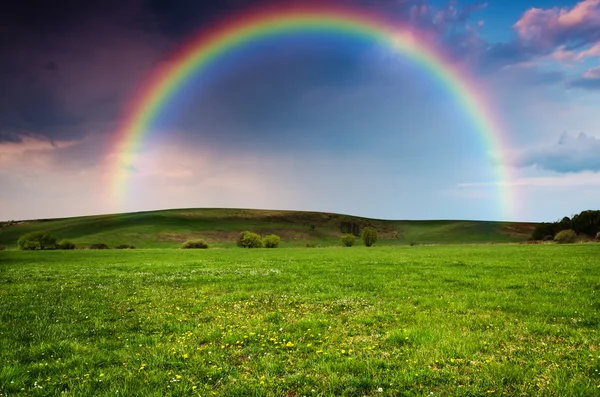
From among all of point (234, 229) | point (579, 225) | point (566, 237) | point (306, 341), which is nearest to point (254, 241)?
point (234, 229)

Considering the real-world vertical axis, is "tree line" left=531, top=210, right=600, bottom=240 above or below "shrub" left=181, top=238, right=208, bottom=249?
above

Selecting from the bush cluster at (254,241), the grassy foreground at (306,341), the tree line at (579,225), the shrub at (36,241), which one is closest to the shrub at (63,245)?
the shrub at (36,241)

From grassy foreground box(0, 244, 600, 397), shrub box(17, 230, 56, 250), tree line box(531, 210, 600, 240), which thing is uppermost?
tree line box(531, 210, 600, 240)

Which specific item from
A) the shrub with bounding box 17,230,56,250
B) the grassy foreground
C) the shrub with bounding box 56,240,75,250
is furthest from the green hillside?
the grassy foreground

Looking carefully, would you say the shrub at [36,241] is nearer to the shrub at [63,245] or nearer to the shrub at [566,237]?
the shrub at [63,245]

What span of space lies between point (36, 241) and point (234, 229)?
84.3 m

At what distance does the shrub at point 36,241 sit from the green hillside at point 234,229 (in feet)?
95.0

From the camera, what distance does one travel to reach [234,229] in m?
157

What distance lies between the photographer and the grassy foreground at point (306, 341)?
24.7 ft

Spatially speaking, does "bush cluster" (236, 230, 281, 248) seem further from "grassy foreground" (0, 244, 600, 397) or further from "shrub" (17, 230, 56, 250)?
"grassy foreground" (0, 244, 600, 397)

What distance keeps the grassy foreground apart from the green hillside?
10430 centimetres

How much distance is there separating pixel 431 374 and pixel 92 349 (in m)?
8.58

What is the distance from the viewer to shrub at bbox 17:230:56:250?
252 ft

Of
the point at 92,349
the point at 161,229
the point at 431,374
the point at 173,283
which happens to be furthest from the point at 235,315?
the point at 161,229
